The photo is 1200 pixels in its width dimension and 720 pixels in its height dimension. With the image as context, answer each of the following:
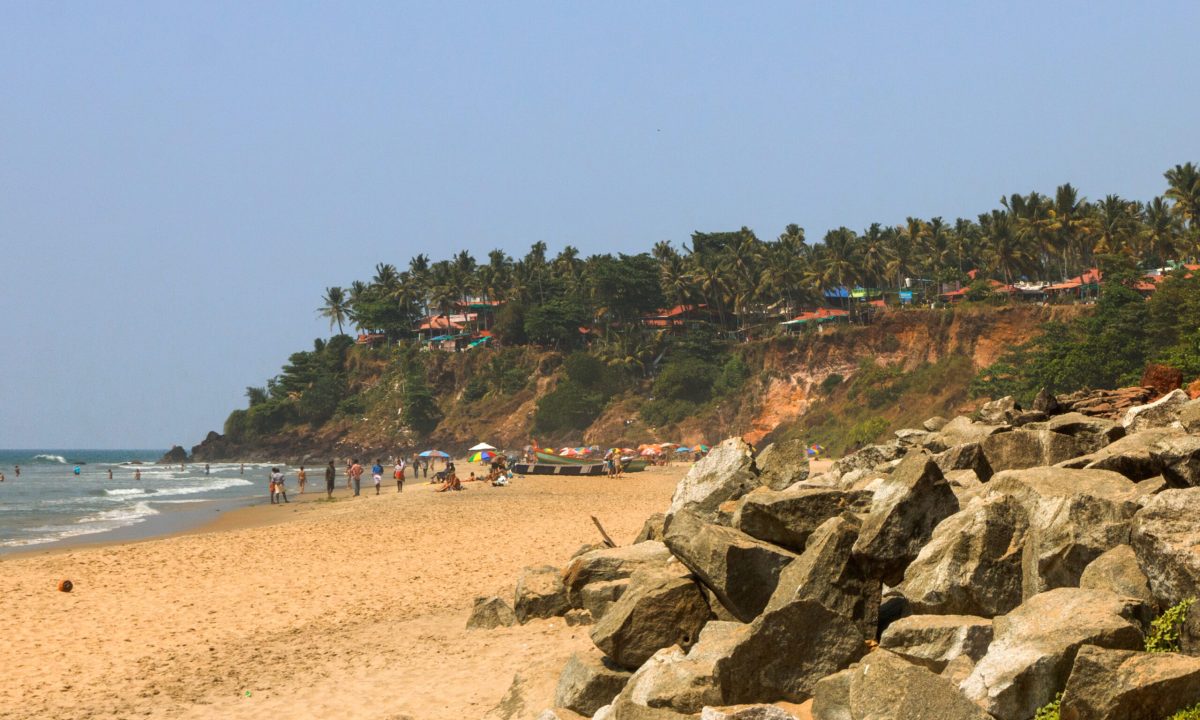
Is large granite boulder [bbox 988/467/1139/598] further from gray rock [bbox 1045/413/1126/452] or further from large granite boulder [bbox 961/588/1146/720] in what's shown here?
gray rock [bbox 1045/413/1126/452]

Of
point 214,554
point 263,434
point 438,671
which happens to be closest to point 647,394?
point 263,434

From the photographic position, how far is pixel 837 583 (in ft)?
28.1

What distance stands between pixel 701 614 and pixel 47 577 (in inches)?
665

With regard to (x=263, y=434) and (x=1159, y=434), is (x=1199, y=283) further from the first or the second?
(x=263, y=434)

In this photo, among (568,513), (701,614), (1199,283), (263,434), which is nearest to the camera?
(701,614)

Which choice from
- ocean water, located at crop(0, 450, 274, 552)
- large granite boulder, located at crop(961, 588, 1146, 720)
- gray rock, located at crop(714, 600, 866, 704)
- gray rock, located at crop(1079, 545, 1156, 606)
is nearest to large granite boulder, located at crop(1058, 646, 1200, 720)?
large granite boulder, located at crop(961, 588, 1146, 720)

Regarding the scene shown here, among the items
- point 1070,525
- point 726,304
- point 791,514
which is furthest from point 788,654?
point 726,304

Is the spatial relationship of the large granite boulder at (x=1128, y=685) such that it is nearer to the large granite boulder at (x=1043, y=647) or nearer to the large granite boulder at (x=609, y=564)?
the large granite boulder at (x=1043, y=647)

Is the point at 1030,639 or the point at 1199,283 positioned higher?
the point at 1199,283

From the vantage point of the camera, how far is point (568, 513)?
31828 mm

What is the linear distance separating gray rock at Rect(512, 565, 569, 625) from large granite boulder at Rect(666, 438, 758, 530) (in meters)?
1.57

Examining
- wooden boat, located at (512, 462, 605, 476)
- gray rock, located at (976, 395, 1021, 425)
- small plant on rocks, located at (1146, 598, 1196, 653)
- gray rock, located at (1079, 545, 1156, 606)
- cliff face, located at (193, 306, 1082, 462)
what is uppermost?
cliff face, located at (193, 306, 1082, 462)

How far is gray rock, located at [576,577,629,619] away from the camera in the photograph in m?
→ 11.7

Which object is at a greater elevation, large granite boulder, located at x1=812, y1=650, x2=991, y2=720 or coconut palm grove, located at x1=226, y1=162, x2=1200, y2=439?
coconut palm grove, located at x1=226, y1=162, x2=1200, y2=439
